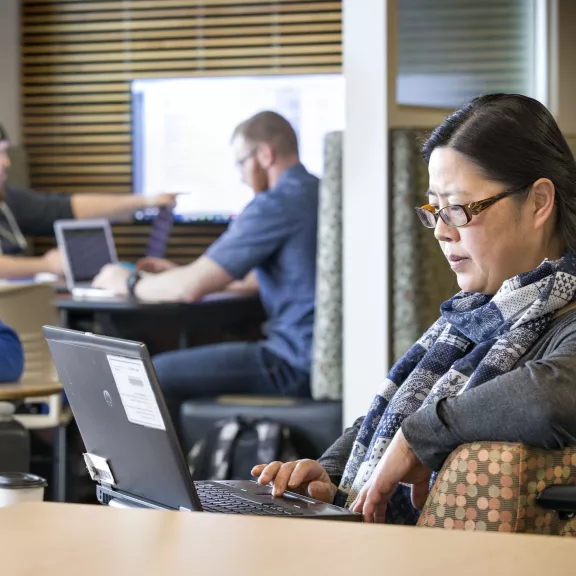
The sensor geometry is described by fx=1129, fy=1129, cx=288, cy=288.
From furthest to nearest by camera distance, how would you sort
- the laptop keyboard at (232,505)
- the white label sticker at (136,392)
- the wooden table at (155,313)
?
the wooden table at (155,313) < the laptop keyboard at (232,505) < the white label sticker at (136,392)

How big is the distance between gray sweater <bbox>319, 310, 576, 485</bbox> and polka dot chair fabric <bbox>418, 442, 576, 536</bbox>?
21mm

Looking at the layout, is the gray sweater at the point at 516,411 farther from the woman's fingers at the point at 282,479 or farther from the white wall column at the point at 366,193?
the white wall column at the point at 366,193

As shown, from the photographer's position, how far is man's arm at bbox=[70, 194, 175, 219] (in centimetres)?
618

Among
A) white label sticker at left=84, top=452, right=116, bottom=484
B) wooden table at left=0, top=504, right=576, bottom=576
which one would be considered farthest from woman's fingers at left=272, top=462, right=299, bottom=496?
wooden table at left=0, top=504, right=576, bottom=576

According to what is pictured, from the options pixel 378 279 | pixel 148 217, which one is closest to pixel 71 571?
pixel 378 279

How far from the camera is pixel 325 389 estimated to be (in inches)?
142

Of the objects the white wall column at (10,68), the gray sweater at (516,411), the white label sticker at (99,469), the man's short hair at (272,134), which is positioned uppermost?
the white wall column at (10,68)

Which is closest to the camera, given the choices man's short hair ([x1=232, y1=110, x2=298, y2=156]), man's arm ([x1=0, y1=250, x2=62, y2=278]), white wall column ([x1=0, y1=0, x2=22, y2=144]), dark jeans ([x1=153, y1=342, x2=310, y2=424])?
dark jeans ([x1=153, y1=342, x2=310, y2=424])

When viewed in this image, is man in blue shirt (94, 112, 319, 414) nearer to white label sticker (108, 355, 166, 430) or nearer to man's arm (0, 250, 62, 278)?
man's arm (0, 250, 62, 278)

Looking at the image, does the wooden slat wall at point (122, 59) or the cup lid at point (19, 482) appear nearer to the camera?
the cup lid at point (19, 482)

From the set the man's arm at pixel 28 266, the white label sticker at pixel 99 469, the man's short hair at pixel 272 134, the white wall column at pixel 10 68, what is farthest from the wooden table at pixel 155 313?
the white label sticker at pixel 99 469

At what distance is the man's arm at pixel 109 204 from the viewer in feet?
20.3

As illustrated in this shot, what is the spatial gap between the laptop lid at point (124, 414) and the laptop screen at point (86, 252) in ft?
12.6

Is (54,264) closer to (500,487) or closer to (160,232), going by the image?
(160,232)
